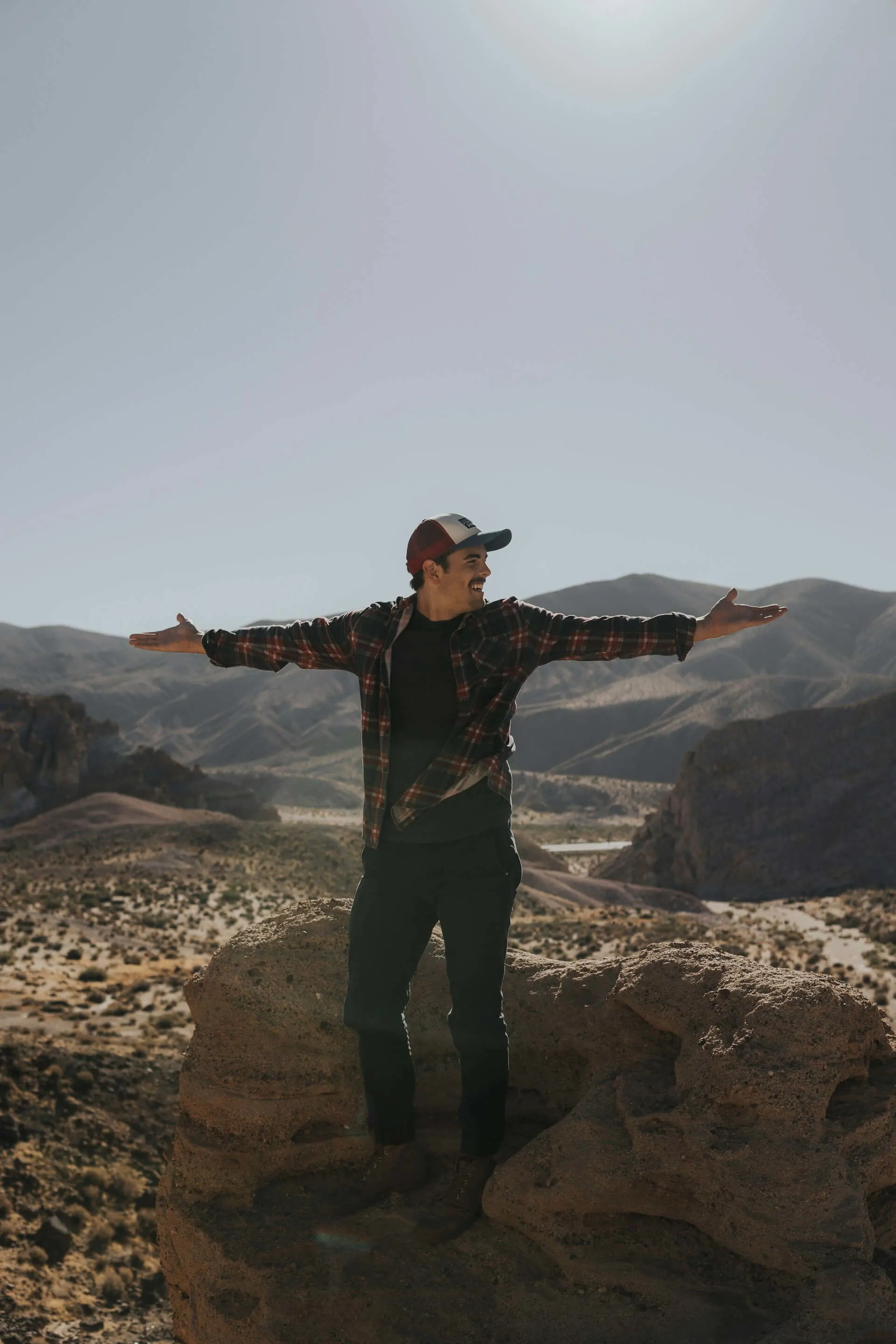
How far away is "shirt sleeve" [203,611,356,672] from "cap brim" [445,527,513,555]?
1.64 feet

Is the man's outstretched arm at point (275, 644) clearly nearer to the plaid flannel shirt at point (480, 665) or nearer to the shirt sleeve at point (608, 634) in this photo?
the plaid flannel shirt at point (480, 665)

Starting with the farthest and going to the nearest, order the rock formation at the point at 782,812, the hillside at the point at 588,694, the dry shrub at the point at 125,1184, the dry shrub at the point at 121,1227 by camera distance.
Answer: the hillside at the point at 588,694, the rock formation at the point at 782,812, the dry shrub at the point at 125,1184, the dry shrub at the point at 121,1227

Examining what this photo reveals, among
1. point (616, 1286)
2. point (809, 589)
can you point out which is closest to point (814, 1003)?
point (616, 1286)

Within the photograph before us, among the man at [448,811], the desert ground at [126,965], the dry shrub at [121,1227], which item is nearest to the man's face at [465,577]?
the man at [448,811]

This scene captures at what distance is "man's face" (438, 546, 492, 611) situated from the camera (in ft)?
11.1

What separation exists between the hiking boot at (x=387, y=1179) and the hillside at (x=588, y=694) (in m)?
93.0

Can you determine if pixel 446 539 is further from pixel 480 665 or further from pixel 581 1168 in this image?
pixel 581 1168

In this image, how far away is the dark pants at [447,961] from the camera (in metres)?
3.36

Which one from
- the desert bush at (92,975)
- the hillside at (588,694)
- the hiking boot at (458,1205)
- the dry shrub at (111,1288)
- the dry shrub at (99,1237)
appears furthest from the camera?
the hillside at (588,694)

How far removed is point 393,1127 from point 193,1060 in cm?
95

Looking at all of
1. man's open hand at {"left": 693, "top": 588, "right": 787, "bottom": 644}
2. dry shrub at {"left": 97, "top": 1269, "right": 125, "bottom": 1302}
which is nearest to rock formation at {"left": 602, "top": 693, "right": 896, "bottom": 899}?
dry shrub at {"left": 97, "top": 1269, "right": 125, "bottom": 1302}

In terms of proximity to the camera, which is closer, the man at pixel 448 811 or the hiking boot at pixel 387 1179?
the man at pixel 448 811

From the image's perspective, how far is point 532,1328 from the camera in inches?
113

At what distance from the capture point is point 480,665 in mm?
3342
